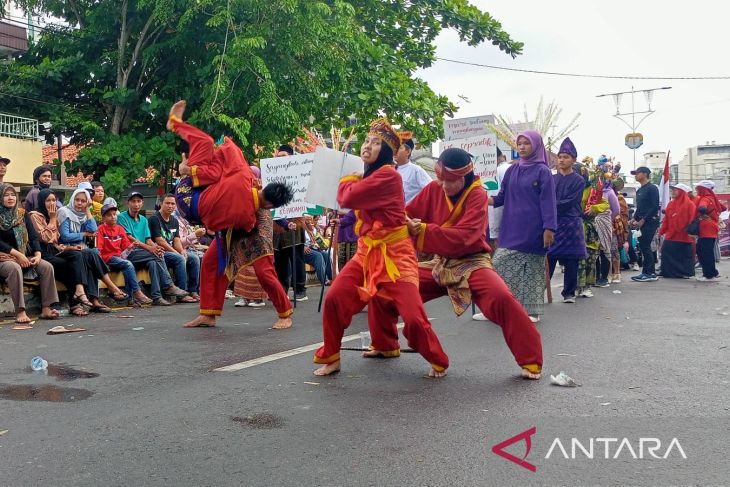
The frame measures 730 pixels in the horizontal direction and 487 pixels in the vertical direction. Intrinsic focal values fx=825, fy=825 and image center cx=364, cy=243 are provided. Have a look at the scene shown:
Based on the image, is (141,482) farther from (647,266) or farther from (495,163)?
(647,266)

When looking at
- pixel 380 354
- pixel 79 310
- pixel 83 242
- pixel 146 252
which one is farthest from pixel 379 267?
pixel 146 252

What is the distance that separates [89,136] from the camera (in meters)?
16.1

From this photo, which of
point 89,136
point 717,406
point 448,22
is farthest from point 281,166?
point 448,22

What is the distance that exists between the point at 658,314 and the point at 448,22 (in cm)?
1218

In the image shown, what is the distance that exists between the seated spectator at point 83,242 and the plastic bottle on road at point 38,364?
3.47 meters

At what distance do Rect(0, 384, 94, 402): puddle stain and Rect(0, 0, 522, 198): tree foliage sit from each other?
873cm

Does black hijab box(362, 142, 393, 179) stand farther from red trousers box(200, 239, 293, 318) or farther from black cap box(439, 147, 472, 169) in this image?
red trousers box(200, 239, 293, 318)

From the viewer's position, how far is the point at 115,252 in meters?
10.4

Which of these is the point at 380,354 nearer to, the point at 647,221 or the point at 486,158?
the point at 486,158

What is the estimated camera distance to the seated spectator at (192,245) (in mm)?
11531

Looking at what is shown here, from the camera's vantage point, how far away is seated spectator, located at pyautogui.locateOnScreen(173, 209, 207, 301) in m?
11.5

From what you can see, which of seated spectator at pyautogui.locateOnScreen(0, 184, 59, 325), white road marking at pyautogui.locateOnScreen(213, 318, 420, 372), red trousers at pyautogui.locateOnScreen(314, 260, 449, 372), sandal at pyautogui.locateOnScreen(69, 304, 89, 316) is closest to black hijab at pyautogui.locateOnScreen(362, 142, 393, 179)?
red trousers at pyautogui.locateOnScreen(314, 260, 449, 372)

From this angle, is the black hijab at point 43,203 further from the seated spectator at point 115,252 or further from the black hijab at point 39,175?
the seated spectator at point 115,252

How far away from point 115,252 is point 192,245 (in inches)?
73.0
